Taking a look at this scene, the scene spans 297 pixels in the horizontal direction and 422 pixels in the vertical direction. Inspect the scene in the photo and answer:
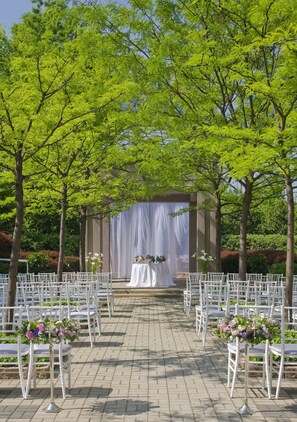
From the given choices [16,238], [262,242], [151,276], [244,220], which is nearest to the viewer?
[16,238]

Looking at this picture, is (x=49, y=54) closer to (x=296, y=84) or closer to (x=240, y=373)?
(x=296, y=84)

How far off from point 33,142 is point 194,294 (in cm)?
585

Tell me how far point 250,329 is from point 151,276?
1477 centimetres

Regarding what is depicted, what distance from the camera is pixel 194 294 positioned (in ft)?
46.8

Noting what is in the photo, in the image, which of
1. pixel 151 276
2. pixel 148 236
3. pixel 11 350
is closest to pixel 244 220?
pixel 151 276

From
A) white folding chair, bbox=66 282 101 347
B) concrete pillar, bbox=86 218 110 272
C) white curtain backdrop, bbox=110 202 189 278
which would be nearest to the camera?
white folding chair, bbox=66 282 101 347

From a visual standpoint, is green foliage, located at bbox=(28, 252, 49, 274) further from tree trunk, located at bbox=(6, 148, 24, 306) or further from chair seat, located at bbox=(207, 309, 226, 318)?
tree trunk, located at bbox=(6, 148, 24, 306)

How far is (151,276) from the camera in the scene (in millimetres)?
21062

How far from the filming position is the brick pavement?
239 inches

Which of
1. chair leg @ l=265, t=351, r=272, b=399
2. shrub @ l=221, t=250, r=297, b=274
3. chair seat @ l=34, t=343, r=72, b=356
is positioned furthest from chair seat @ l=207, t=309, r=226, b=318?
shrub @ l=221, t=250, r=297, b=274

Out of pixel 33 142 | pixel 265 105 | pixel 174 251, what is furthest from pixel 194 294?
pixel 174 251

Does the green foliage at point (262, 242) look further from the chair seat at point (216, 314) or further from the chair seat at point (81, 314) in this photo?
the chair seat at point (81, 314)

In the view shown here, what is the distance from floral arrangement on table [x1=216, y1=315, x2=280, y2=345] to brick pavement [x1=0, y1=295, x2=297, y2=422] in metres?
0.67

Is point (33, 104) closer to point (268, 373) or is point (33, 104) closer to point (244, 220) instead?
point (268, 373)
